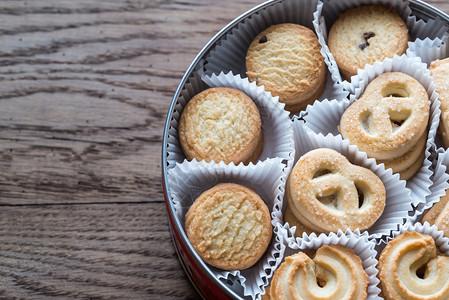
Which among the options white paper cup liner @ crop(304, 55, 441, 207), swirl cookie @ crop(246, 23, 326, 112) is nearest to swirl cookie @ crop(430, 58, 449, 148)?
white paper cup liner @ crop(304, 55, 441, 207)

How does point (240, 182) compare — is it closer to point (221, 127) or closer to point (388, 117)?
point (221, 127)

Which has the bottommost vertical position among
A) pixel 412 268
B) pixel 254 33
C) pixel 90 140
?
pixel 90 140

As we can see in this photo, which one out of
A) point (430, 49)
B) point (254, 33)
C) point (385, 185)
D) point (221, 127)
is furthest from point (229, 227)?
point (430, 49)

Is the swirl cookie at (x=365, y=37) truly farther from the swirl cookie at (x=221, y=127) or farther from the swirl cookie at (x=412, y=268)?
the swirl cookie at (x=412, y=268)

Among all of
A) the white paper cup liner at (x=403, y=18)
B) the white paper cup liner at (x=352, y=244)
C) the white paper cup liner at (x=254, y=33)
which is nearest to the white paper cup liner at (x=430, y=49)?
the white paper cup liner at (x=403, y=18)

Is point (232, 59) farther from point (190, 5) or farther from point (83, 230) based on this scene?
point (83, 230)

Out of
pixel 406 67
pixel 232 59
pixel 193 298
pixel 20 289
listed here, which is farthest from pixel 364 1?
pixel 20 289
